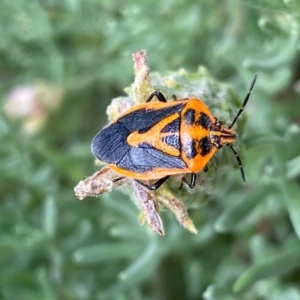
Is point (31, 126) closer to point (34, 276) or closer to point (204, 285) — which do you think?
point (34, 276)

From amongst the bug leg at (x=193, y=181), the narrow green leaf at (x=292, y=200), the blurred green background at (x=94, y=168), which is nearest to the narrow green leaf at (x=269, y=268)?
the narrow green leaf at (x=292, y=200)

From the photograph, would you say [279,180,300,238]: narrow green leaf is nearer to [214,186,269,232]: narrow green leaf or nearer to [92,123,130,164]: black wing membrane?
[214,186,269,232]: narrow green leaf

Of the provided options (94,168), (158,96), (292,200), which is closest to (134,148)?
(158,96)

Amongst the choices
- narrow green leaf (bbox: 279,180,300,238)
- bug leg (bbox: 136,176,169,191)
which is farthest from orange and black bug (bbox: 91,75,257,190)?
narrow green leaf (bbox: 279,180,300,238)

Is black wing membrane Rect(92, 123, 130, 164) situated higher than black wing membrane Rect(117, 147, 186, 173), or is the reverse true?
black wing membrane Rect(92, 123, 130, 164)

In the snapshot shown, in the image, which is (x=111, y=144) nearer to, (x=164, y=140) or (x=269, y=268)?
(x=164, y=140)

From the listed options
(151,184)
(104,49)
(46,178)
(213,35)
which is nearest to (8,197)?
(46,178)

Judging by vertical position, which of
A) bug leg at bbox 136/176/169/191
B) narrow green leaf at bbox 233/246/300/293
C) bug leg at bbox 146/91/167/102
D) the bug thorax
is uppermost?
bug leg at bbox 146/91/167/102

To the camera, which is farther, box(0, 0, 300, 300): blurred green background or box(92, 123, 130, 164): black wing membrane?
box(0, 0, 300, 300): blurred green background
